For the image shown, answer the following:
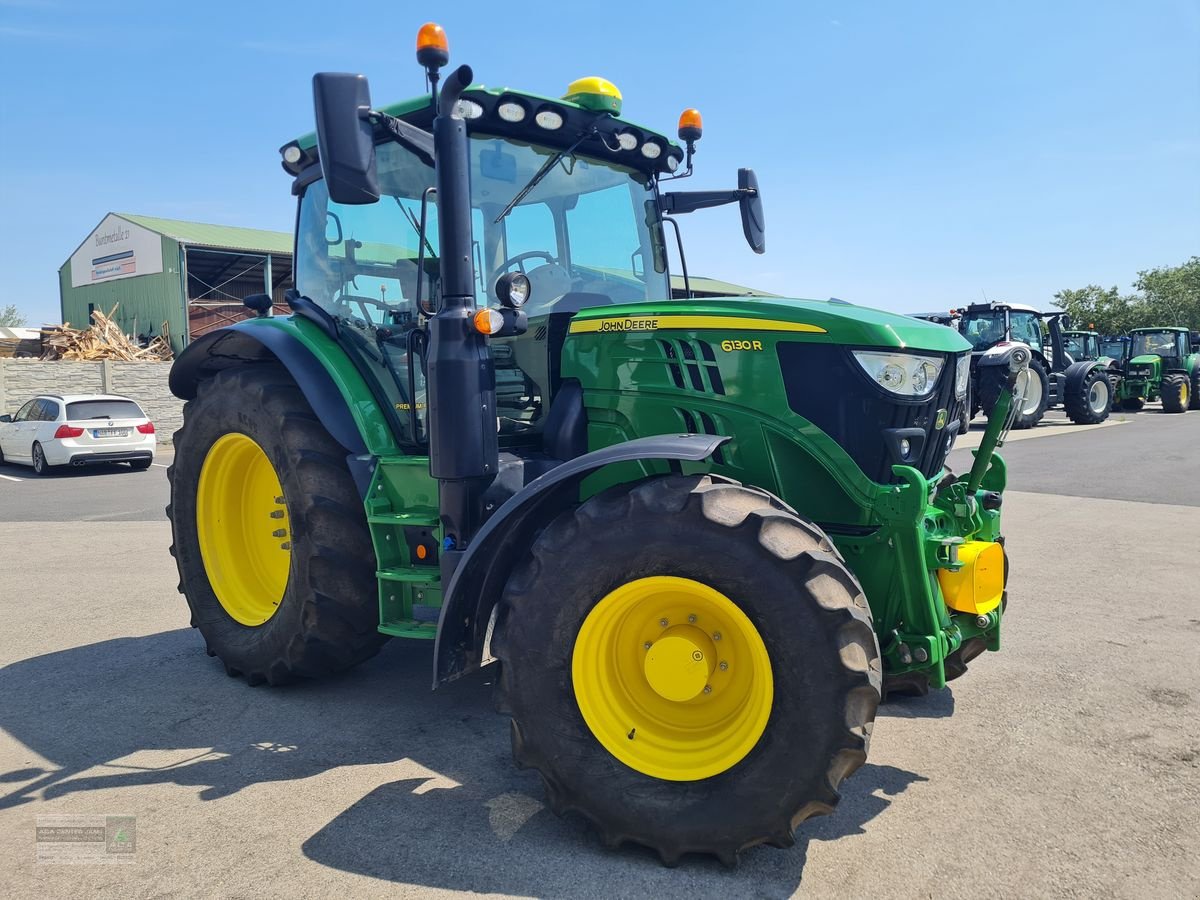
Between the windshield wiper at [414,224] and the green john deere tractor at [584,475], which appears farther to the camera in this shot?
the windshield wiper at [414,224]

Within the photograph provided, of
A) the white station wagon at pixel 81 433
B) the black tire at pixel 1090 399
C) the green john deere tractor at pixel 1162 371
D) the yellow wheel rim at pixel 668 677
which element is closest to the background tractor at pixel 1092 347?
the green john deere tractor at pixel 1162 371

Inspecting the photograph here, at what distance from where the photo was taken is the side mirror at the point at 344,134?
2.87 metres

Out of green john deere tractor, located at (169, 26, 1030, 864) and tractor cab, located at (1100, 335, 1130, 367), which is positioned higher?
tractor cab, located at (1100, 335, 1130, 367)

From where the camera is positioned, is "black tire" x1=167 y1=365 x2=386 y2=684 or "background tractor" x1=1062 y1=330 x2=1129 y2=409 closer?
"black tire" x1=167 y1=365 x2=386 y2=684

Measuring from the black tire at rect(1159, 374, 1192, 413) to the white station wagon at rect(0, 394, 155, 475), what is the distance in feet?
80.1

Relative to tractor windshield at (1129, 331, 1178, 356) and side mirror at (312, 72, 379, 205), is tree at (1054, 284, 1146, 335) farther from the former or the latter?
side mirror at (312, 72, 379, 205)

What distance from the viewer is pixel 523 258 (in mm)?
3951

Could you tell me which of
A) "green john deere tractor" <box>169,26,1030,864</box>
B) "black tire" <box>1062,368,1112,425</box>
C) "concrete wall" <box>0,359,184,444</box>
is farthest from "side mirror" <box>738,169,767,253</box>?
"black tire" <box>1062,368,1112,425</box>

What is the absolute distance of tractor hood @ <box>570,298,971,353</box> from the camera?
3.09 meters

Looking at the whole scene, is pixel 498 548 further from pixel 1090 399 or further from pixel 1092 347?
pixel 1092 347

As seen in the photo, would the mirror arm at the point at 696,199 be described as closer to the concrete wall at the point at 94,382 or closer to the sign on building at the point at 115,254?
the concrete wall at the point at 94,382

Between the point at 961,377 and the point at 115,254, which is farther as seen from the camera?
the point at 115,254

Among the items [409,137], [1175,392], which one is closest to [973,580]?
[409,137]

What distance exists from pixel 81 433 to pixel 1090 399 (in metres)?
20.7
